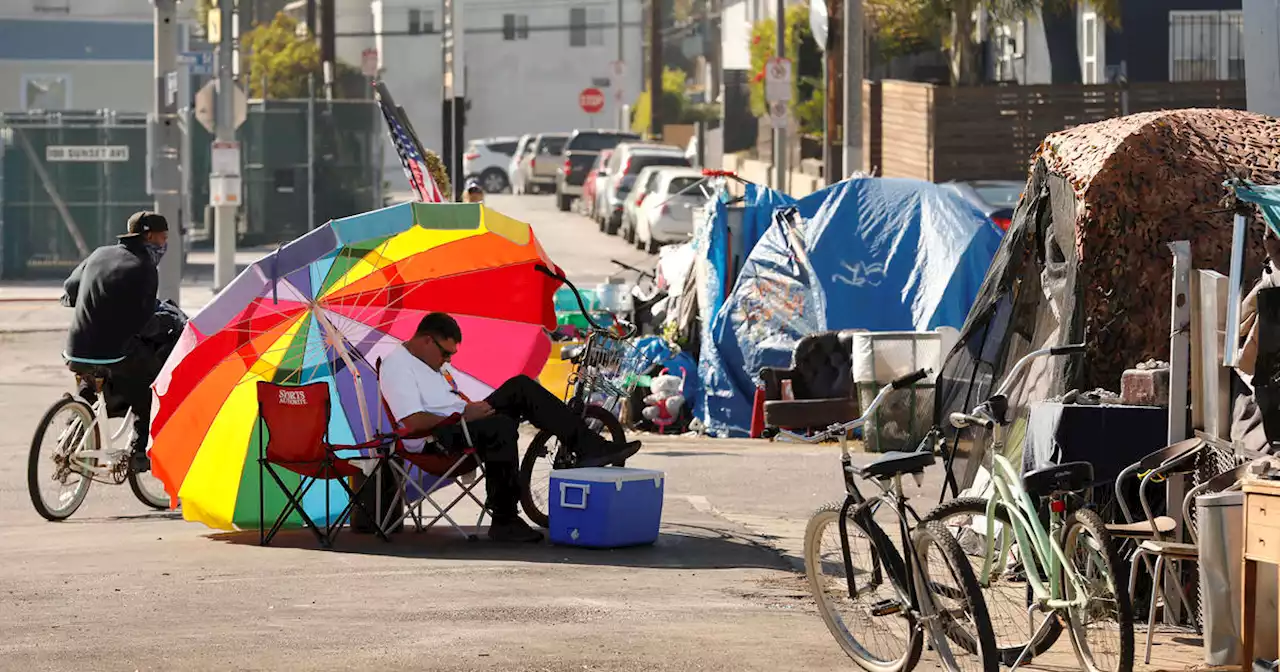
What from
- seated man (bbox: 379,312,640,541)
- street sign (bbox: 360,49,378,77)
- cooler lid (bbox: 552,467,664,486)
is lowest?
cooler lid (bbox: 552,467,664,486)

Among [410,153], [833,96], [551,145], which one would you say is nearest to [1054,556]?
[410,153]

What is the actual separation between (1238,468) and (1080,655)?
44.2 inches

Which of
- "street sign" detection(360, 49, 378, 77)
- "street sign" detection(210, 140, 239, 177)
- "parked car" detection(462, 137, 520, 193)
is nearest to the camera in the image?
"street sign" detection(210, 140, 239, 177)

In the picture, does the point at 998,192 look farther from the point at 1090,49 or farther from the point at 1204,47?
the point at 1090,49

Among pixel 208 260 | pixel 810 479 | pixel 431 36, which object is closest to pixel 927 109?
pixel 208 260

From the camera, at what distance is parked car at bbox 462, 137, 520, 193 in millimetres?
61500

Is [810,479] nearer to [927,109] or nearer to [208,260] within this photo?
[927,109]

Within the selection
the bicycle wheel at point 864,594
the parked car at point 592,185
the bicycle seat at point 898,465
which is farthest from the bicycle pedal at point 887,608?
the parked car at point 592,185

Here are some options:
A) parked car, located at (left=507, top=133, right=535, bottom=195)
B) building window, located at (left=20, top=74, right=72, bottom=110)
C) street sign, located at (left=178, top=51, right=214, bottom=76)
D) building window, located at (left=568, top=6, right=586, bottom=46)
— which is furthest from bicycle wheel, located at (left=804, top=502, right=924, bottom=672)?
building window, located at (left=568, top=6, right=586, bottom=46)

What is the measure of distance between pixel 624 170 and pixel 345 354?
29.5 meters

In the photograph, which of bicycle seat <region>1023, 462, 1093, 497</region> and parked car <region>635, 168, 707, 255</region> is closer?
bicycle seat <region>1023, 462, 1093, 497</region>

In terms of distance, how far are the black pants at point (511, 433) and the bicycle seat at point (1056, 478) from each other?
3811 millimetres

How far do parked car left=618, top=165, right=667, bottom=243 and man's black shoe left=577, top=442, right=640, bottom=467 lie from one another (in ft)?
83.9

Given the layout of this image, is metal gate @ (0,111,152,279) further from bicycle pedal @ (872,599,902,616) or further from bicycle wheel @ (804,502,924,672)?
bicycle pedal @ (872,599,902,616)
